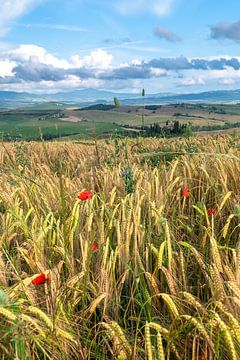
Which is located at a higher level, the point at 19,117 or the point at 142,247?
the point at 142,247

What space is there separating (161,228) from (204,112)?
13063 cm

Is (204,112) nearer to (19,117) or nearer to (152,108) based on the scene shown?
(152,108)

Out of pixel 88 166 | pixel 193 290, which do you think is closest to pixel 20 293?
pixel 193 290

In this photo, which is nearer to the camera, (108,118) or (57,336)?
(57,336)

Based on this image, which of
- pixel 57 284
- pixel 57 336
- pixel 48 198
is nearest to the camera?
pixel 57 336

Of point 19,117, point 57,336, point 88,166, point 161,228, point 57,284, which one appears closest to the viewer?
point 57,336

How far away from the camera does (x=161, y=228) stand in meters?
2.43

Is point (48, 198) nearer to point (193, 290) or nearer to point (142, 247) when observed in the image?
point (142, 247)

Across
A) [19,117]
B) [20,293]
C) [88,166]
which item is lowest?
[19,117]

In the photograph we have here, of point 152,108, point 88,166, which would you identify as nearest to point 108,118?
point 152,108

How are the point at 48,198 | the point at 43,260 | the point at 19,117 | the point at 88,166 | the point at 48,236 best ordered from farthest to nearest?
the point at 19,117 < the point at 88,166 < the point at 48,198 < the point at 48,236 < the point at 43,260

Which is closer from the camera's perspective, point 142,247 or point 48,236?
point 142,247

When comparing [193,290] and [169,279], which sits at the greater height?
[169,279]

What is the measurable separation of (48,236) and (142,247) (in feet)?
2.17
